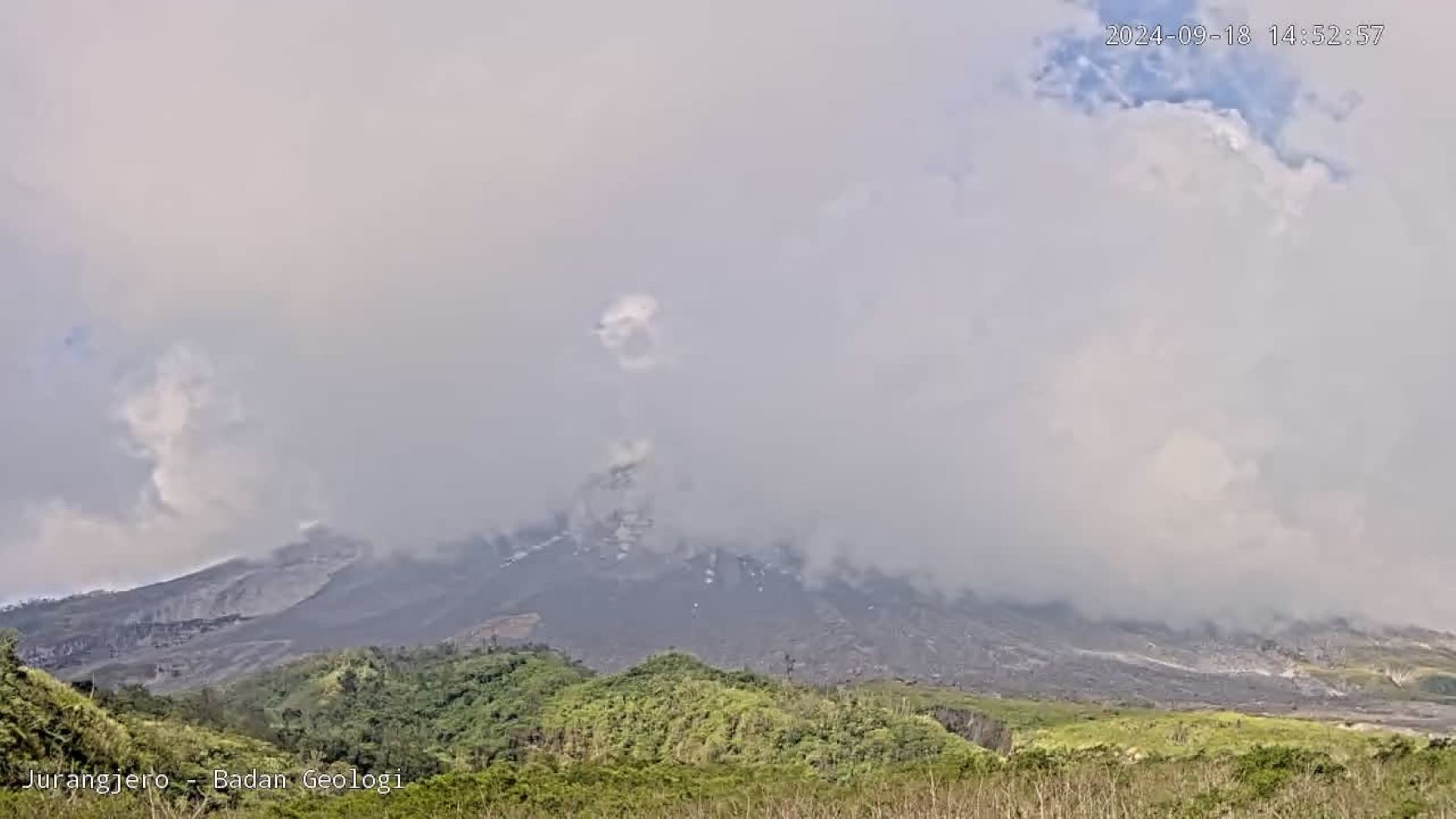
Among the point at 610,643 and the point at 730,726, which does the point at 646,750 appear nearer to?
the point at 730,726

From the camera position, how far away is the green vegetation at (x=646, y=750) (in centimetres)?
2039

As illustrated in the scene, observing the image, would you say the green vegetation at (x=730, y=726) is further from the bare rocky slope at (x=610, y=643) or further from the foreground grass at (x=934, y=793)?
the bare rocky slope at (x=610, y=643)

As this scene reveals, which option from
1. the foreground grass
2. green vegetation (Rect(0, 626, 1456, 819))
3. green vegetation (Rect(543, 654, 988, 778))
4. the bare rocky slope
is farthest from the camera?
the bare rocky slope

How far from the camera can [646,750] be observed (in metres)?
52.5

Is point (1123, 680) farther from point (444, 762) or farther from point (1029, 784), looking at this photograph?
point (1029, 784)

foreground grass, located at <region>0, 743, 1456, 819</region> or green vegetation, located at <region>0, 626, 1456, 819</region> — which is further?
green vegetation, located at <region>0, 626, 1456, 819</region>

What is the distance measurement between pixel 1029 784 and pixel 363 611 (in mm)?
176273

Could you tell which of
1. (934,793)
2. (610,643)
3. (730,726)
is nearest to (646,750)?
(730,726)

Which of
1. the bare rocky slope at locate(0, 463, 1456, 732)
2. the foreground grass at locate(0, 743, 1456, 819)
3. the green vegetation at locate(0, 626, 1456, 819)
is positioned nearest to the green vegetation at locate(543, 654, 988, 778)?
the green vegetation at locate(0, 626, 1456, 819)

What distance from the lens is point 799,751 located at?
163ft

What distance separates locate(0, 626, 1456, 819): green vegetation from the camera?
2039 centimetres

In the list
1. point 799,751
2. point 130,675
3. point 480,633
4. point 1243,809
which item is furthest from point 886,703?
point 480,633

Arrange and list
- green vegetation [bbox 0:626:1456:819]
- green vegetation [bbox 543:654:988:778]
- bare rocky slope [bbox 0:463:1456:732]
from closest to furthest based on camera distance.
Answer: green vegetation [bbox 0:626:1456:819]
green vegetation [bbox 543:654:988:778]
bare rocky slope [bbox 0:463:1456:732]

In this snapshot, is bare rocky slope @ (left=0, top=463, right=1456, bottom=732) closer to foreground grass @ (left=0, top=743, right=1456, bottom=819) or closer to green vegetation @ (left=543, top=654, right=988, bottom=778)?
green vegetation @ (left=543, top=654, right=988, bottom=778)
